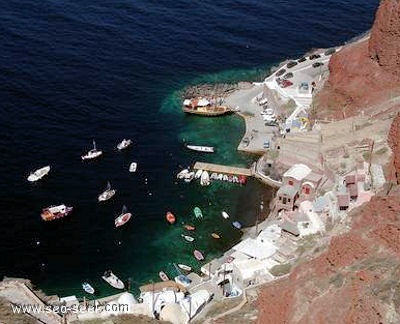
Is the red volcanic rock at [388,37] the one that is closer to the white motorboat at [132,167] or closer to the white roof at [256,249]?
the white roof at [256,249]

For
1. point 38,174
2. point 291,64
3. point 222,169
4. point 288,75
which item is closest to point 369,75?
point 288,75

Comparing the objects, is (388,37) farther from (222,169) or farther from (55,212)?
(55,212)

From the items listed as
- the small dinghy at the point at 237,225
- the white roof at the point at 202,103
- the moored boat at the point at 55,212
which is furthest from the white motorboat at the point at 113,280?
the white roof at the point at 202,103

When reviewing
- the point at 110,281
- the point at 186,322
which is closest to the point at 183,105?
the point at 110,281

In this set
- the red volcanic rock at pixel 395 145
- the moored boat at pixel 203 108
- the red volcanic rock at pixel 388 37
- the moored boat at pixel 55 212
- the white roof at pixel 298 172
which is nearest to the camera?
the red volcanic rock at pixel 395 145

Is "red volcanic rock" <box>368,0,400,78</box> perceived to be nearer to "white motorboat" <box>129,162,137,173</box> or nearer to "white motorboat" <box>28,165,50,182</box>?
"white motorboat" <box>129,162,137,173</box>

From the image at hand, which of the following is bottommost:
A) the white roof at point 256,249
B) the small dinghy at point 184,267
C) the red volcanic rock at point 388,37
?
the small dinghy at point 184,267
